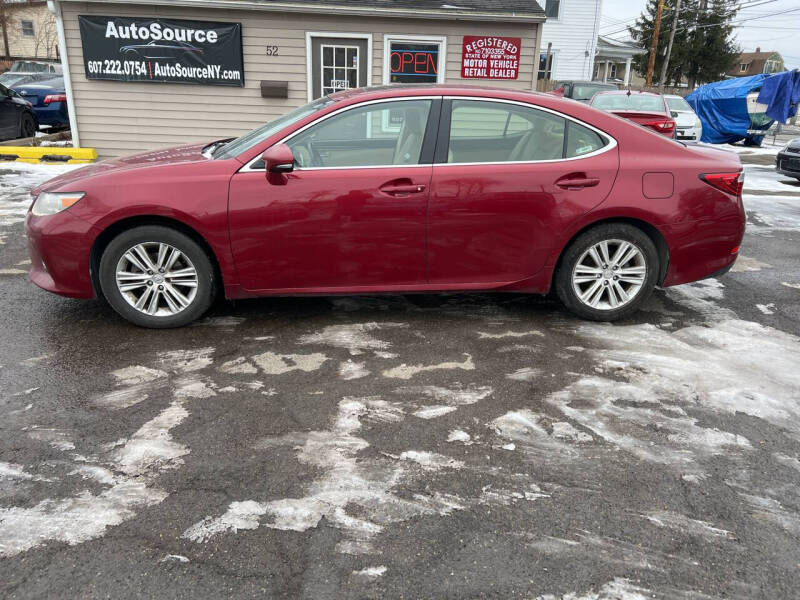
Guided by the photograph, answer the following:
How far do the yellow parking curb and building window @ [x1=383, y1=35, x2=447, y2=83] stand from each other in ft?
18.3

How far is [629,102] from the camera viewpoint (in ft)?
45.4

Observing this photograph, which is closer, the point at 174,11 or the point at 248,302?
the point at 248,302

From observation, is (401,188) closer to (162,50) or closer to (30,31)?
(162,50)

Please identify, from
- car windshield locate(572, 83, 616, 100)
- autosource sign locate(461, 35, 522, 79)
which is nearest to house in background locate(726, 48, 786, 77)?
car windshield locate(572, 83, 616, 100)

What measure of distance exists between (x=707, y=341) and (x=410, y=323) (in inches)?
80.7

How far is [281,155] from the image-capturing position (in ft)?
12.3

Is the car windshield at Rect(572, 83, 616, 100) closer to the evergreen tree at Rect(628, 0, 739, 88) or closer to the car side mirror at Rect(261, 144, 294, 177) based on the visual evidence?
the car side mirror at Rect(261, 144, 294, 177)

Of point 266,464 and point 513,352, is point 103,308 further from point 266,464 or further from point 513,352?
point 513,352

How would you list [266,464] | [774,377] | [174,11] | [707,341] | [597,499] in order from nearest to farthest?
[597,499] → [266,464] → [774,377] → [707,341] → [174,11]

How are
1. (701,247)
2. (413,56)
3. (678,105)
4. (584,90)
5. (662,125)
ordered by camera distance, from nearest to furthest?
(701,247)
(413,56)
(662,125)
(678,105)
(584,90)

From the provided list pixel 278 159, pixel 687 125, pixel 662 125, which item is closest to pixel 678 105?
pixel 687 125

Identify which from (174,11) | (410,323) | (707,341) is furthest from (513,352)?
(174,11)

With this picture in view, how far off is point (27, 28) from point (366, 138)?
52.9 metres

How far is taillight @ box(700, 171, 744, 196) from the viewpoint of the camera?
419cm
